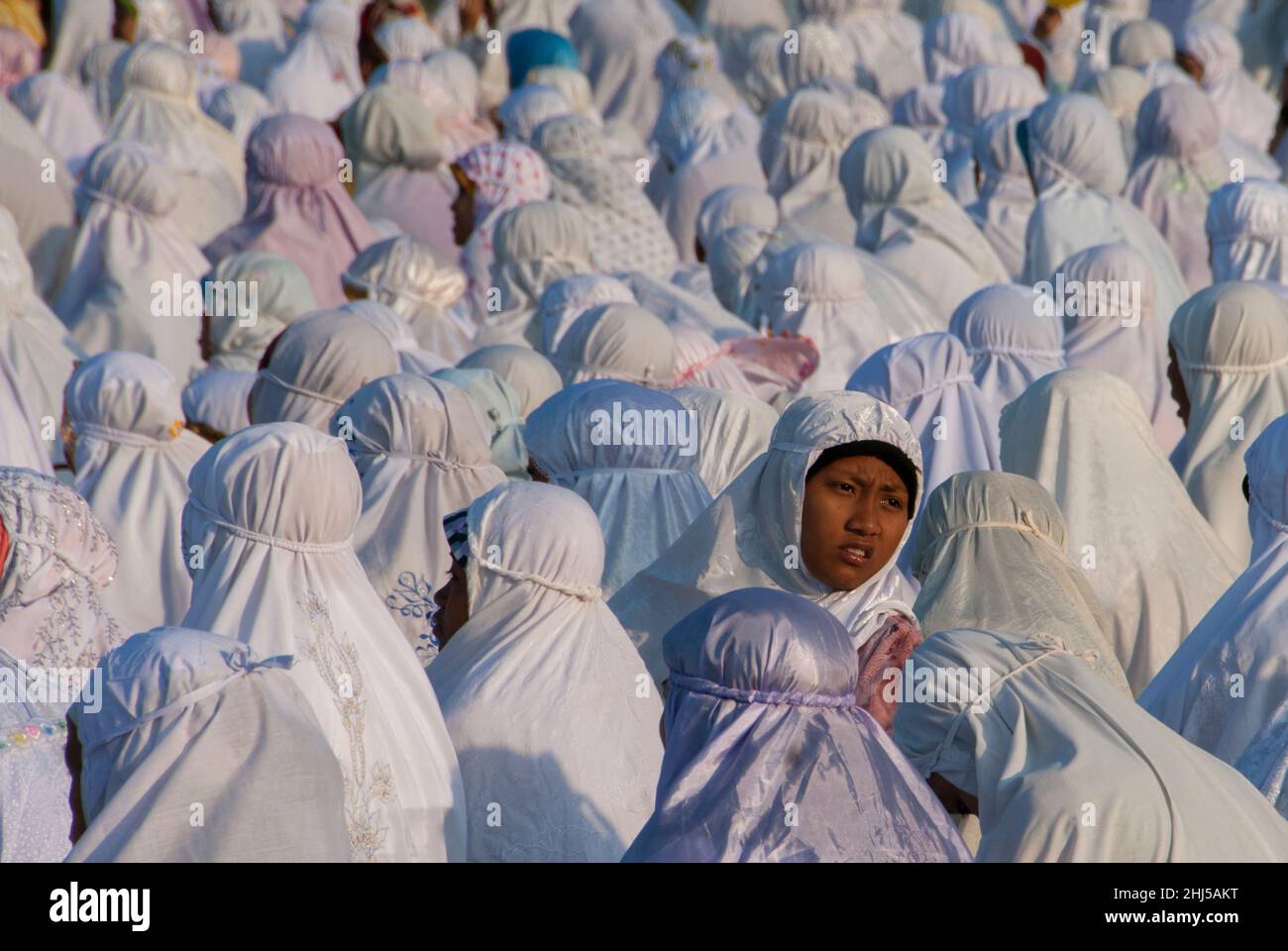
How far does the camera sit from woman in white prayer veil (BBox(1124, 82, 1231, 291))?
11398 mm

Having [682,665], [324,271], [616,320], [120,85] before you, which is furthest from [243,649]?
[120,85]

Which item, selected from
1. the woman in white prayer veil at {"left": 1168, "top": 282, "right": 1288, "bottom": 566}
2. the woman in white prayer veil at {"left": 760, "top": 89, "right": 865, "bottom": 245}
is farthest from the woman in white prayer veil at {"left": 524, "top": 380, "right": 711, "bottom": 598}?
the woman in white prayer veil at {"left": 760, "top": 89, "right": 865, "bottom": 245}

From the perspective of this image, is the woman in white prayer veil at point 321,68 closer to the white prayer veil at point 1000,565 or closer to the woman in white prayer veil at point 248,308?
the woman in white prayer veil at point 248,308

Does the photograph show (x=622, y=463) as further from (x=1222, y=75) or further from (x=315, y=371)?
(x=1222, y=75)

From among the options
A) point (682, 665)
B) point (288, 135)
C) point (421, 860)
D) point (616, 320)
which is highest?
point (288, 135)

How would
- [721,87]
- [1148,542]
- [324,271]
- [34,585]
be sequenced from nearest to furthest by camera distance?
[34,585]
[1148,542]
[324,271]
[721,87]

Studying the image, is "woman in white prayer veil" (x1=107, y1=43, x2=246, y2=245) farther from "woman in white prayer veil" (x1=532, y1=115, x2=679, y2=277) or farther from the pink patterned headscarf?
"woman in white prayer veil" (x1=532, y1=115, x2=679, y2=277)

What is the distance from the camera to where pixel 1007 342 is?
25.9 ft

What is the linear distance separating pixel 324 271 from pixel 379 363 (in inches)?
120

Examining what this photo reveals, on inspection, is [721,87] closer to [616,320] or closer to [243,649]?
[616,320]

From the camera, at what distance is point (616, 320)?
297 inches

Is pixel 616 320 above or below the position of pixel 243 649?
above

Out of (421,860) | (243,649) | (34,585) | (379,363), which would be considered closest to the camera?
(243,649)

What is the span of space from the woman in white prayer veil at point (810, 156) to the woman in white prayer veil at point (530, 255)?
81.9 inches
